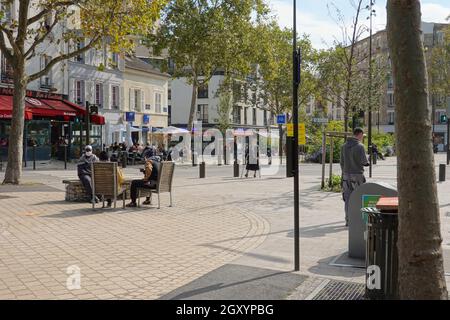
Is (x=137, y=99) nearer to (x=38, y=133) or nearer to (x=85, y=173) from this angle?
(x=38, y=133)

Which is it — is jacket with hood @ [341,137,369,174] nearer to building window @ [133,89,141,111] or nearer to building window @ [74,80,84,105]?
building window @ [74,80,84,105]

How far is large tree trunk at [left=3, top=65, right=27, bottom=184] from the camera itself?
15.9 metres

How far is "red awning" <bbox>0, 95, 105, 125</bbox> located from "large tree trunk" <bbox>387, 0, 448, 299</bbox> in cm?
2435

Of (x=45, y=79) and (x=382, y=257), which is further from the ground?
(x=45, y=79)

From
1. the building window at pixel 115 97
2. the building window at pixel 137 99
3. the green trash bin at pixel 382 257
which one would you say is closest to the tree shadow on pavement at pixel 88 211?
the green trash bin at pixel 382 257

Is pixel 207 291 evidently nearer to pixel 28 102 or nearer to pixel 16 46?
pixel 16 46

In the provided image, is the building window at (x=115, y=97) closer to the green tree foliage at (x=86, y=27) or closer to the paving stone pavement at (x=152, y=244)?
the green tree foliage at (x=86, y=27)

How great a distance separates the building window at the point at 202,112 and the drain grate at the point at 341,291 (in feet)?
207

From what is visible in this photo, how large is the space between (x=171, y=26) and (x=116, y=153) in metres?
9.75

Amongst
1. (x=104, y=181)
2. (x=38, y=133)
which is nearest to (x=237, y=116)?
(x=38, y=133)

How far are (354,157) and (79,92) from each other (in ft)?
106

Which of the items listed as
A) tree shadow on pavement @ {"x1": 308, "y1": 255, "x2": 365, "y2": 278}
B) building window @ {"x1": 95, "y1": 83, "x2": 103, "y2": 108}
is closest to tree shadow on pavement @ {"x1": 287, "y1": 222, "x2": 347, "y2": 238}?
tree shadow on pavement @ {"x1": 308, "y1": 255, "x2": 365, "y2": 278}

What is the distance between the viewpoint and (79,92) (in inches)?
1522

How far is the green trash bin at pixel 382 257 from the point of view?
4.80 meters
